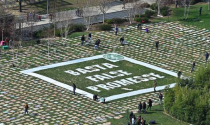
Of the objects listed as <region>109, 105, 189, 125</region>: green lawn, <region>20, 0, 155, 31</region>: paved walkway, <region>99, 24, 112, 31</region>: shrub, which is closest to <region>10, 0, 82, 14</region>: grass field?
<region>20, 0, 155, 31</region>: paved walkway

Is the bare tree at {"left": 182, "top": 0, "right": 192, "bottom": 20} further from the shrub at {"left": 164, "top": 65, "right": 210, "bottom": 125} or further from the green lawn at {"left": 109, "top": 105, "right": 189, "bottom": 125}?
the green lawn at {"left": 109, "top": 105, "right": 189, "bottom": 125}

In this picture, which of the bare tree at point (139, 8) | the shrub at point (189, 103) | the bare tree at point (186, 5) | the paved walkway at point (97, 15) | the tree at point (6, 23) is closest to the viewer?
the shrub at point (189, 103)

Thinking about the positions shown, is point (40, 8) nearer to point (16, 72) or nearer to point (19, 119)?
point (16, 72)

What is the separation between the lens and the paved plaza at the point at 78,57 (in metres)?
89.0

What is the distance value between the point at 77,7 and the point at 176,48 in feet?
77.6

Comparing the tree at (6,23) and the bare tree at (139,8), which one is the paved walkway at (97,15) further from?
the bare tree at (139,8)

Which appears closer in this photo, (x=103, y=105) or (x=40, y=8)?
(x=103, y=105)

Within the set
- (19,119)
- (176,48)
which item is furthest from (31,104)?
(176,48)

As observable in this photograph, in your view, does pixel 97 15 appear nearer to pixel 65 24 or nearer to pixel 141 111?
pixel 65 24

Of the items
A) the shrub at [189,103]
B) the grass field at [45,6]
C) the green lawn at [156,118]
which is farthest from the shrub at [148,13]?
the green lawn at [156,118]

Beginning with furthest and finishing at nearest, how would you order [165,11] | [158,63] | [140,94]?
[165,11] < [158,63] < [140,94]

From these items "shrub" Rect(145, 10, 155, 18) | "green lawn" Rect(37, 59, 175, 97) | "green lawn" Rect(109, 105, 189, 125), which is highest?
"shrub" Rect(145, 10, 155, 18)

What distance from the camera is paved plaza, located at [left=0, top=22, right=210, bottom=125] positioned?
88969 mm

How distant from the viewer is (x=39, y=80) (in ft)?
325
